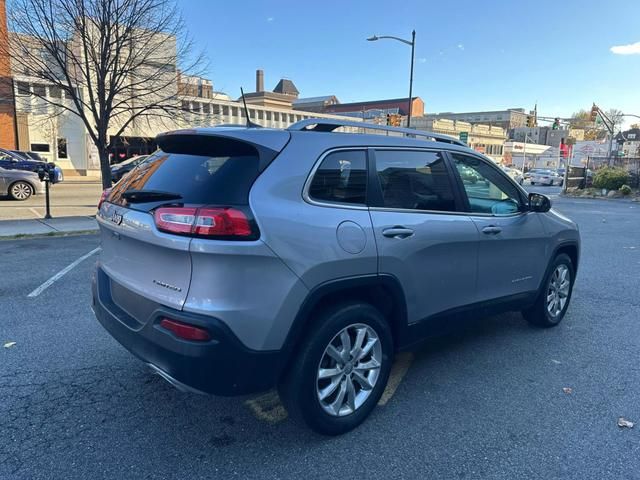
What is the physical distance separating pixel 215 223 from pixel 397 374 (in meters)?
2.14

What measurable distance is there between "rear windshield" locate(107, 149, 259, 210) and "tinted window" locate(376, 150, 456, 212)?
974 mm

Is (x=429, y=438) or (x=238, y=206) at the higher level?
(x=238, y=206)

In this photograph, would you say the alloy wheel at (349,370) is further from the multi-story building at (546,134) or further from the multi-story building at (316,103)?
the multi-story building at (546,134)

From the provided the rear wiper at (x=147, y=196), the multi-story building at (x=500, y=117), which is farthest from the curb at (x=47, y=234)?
the multi-story building at (x=500, y=117)

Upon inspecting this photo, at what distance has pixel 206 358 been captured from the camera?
92.9 inches

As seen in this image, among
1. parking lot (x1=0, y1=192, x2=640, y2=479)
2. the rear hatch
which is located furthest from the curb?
the rear hatch

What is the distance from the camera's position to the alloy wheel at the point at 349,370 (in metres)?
2.83

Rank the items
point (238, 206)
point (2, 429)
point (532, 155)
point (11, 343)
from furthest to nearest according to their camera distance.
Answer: point (532, 155), point (11, 343), point (2, 429), point (238, 206)

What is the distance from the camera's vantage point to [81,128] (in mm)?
32812

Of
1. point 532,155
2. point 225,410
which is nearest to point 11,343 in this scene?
point 225,410

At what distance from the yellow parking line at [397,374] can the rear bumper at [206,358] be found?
44.6 inches

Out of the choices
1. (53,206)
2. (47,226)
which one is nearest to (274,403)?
(47,226)

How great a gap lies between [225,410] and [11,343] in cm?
226

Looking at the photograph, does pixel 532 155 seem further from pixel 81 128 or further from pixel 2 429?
pixel 2 429
